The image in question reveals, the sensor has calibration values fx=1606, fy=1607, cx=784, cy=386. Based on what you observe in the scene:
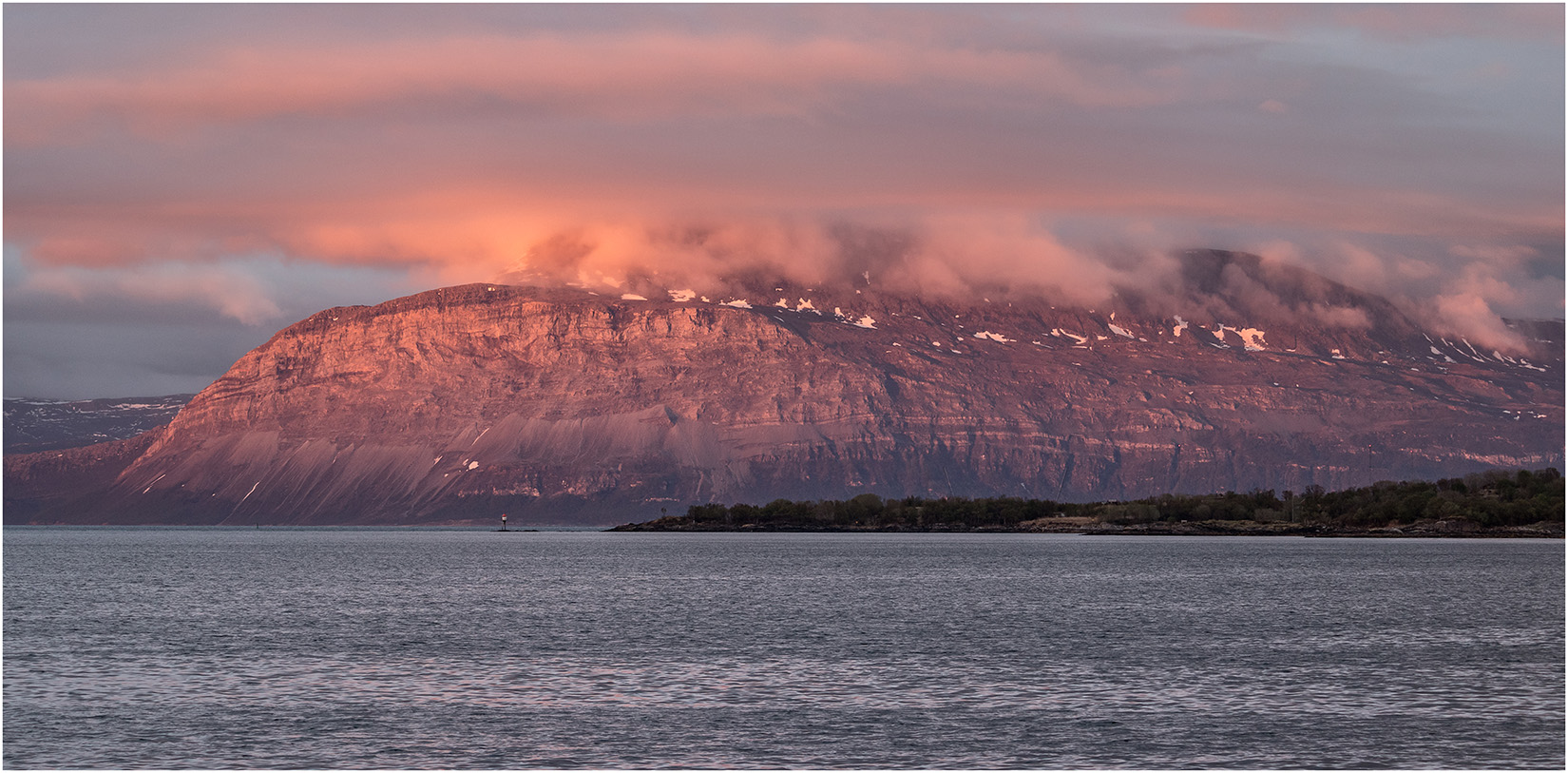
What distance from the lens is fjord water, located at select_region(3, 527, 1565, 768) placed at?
50219 millimetres

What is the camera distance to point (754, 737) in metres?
52.1

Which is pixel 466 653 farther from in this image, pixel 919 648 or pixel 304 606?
pixel 304 606

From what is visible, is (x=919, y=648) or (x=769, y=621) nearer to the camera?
(x=919, y=648)

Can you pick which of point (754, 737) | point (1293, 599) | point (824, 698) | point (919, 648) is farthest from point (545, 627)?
point (1293, 599)

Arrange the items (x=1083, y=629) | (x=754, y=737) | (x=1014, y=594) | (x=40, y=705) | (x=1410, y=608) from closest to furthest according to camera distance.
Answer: (x=754, y=737) < (x=40, y=705) < (x=1083, y=629) < (x=1410, y=608) < (x=1014, y=594)

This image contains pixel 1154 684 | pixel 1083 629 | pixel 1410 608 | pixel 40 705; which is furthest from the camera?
pixel 1410 608

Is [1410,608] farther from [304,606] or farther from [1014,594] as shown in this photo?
[304,606]

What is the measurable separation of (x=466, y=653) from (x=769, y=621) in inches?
959

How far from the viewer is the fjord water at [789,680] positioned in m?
50.2

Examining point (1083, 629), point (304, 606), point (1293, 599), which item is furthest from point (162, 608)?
point (1293, 599)

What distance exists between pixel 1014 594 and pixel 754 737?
80789 millimetres

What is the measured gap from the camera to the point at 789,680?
6738 cm

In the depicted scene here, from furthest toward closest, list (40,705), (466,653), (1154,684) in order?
(466,653)
(1154,684)
(40,705)

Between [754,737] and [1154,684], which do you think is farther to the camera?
[1154,684]
